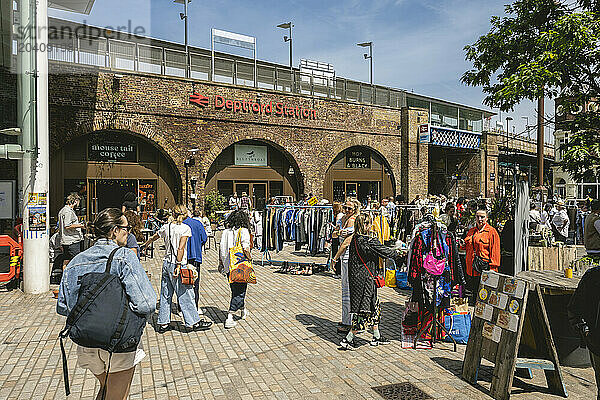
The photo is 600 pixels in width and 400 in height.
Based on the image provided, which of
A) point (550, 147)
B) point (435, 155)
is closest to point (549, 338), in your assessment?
point (435, 155)

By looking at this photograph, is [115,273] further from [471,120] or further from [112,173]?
[471,120]

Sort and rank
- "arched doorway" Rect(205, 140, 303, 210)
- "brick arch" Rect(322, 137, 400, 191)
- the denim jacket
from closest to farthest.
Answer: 1. the denim jacket
2. "arched doorway" Rect(205, 140, 303, 210)
3. "brick arch" Rect(322, 137, 400, 191)

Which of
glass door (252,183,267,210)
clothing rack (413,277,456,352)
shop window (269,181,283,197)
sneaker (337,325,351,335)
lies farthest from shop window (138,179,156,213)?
clothing rack (413,277,456,352)

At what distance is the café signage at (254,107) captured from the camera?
22.7 metres

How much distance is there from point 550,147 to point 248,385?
51326 millimetres

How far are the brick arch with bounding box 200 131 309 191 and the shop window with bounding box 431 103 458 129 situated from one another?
1127 cm

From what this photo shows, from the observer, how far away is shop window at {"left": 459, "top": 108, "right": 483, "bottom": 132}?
3478 cm

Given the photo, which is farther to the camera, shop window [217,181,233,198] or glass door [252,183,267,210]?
glass door [252,183,267,210]

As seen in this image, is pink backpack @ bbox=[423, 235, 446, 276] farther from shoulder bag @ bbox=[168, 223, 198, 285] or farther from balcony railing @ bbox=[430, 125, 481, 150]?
balcony railing @ bbox=[430, 125, 481, 150]

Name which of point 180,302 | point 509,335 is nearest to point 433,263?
point 509,335

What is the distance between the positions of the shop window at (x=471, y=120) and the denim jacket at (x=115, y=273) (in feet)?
110

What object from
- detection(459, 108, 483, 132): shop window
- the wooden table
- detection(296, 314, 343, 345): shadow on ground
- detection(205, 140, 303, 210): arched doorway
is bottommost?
detection(296, 314, 343, 345): shadow on ground

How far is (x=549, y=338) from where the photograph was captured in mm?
5027

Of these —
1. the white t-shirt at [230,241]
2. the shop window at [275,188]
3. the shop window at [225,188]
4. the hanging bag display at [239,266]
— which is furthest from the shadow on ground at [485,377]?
the shop window at [275,188]
